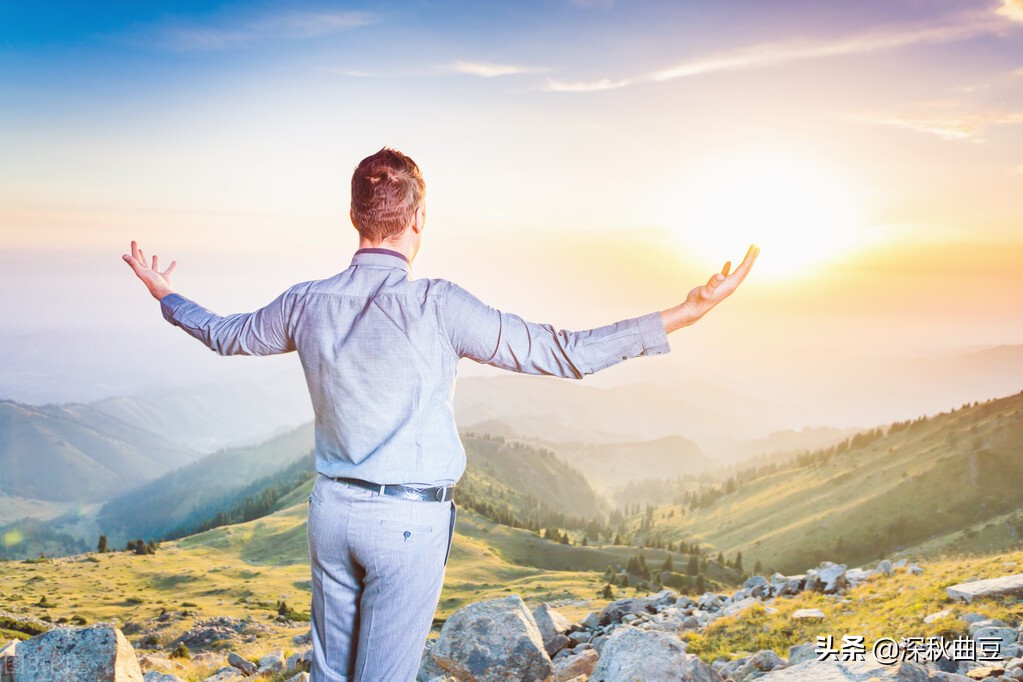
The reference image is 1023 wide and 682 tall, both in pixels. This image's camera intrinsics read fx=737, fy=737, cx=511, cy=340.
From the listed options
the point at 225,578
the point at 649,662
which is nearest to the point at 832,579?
the point at 649,662

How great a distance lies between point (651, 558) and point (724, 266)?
194 meters

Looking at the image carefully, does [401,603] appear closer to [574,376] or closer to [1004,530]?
[574,376]

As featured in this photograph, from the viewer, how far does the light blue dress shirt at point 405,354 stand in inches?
175

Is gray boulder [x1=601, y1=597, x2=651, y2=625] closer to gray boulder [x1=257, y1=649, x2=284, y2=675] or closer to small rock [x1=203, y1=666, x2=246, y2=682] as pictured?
gray boulder [x1=257, y1=649, x2=284, y2=675]

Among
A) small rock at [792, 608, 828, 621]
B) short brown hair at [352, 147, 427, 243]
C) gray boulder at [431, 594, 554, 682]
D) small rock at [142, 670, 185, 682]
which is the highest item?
short brown hair at [352, 147, 427, 243]

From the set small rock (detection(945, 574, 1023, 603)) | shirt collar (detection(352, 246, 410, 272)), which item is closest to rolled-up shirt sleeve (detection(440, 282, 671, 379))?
A: shirt collar (detection(352, 246, 410, 272))

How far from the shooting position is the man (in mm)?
4457

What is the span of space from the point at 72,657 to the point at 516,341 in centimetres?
812

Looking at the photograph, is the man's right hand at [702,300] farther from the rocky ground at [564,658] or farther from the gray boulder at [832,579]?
the gray boulder at [832,579]

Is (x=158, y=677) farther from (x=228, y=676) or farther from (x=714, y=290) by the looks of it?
(x=714, y=290)

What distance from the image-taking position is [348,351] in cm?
451

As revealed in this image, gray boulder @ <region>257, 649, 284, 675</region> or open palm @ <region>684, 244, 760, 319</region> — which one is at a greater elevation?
open palm @ <region>684, 244, 760, 319</region>

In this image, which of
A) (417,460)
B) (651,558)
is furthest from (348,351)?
(651,558)

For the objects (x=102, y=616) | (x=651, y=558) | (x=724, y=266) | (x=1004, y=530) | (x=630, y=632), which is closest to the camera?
(x=724, y=266)
